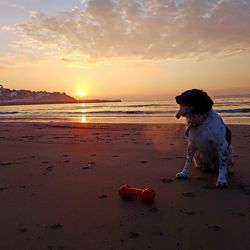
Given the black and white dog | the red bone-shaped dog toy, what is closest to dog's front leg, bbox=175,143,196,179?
the black and white dog

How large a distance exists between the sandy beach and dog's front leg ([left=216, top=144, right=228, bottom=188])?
10 cm

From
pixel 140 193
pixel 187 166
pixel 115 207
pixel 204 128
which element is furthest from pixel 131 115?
pixel 115 207

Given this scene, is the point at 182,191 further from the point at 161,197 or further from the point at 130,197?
the point at 130,197

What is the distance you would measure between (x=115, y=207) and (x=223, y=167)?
1.70 metres

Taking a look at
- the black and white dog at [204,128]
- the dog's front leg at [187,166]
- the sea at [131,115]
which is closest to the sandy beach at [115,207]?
the dog's front leg at [187,166]

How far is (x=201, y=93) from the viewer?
14.7 ft

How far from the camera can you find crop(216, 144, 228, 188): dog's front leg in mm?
4221

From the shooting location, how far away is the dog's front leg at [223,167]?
4.22 m

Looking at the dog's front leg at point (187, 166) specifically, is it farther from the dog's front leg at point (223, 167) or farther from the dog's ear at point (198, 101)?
the dog's ear at point (198, 101)

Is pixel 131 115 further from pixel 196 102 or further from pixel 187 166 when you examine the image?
pixel 196 102

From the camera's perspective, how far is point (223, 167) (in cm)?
442

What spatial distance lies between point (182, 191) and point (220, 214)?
31.2 inches

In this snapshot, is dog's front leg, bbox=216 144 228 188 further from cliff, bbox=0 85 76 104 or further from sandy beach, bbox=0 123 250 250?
cliff, bbox=0 85 76 104

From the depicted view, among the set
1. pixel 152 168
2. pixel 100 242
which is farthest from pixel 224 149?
pixel 100 242
